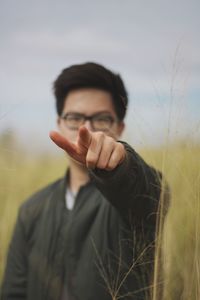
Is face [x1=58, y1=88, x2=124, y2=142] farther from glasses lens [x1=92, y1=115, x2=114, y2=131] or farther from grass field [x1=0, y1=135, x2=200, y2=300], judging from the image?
grass field [x1=0, y1=135, x2=200, y2=300]

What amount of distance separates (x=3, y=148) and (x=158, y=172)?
1.44 feet

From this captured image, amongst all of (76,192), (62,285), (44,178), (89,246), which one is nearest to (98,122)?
(76,192)

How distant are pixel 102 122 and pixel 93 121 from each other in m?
0.04

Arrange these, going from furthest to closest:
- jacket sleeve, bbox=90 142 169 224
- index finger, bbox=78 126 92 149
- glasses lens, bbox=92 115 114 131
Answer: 1. glasses lens, bbox=92 115 114 131
2. jacket sleeve, bbox=90 142 169 224
3. index finger, bbox=78 126 92 149

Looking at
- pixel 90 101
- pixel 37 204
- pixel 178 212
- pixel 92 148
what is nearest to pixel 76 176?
pixel 37 204

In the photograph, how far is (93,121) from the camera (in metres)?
1.76

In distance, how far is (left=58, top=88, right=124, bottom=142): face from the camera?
5.77 ft

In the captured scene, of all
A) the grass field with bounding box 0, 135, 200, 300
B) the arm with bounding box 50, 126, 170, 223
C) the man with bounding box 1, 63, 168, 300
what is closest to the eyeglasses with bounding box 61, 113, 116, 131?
the man with bounding box 1, 63, 168, 300

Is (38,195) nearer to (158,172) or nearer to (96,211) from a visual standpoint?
(96,211)

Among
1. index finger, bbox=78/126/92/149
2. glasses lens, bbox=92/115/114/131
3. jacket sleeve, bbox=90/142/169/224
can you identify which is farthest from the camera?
glasses lens, bbox=92/115/114/131

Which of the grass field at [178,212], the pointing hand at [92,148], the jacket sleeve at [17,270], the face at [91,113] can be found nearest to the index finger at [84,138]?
the pointing hand at [92,148]

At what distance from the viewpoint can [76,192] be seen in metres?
1.81

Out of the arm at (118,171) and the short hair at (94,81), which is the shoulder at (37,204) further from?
the arm at (118,171)

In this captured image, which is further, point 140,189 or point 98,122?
point 98,122
